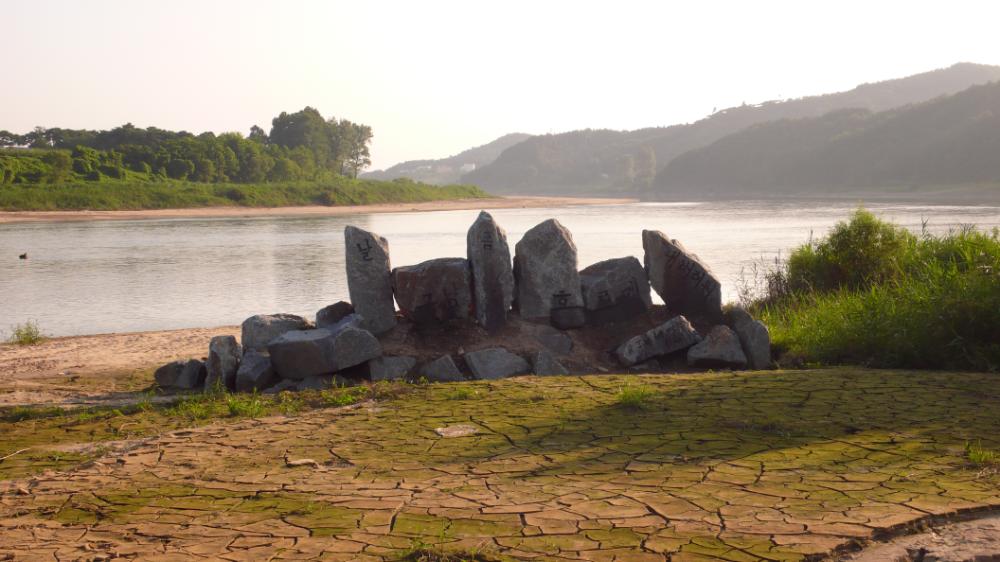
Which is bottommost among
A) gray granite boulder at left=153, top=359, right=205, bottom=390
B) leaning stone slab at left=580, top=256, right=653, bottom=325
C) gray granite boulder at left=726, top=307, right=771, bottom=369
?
gray granite boulder at left=153, top=359, right=205, bottom=390

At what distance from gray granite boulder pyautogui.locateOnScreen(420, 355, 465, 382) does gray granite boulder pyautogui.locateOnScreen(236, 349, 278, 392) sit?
1.46 metres

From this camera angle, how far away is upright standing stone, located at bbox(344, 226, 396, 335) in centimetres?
961

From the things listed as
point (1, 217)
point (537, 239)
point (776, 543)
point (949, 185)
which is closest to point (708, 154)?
point (949, 185)

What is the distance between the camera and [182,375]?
30.2 ft

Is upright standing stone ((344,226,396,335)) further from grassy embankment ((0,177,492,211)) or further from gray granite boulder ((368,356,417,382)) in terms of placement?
grassy embankment ((0,177,492,211))

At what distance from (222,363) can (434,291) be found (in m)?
2.25

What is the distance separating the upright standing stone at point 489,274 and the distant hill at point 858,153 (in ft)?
180

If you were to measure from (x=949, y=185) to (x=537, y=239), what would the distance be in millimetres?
55799

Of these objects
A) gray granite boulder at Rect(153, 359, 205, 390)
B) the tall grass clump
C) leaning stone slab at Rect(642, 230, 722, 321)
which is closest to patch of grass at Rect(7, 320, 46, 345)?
gray granite boulder at Rect(153, 359, 205, 390)

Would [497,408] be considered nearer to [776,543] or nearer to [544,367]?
[544,367]

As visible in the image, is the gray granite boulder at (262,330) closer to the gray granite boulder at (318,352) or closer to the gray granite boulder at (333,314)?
the gray granite boulder at (333,314)

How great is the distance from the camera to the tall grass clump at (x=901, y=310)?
802 centimetres

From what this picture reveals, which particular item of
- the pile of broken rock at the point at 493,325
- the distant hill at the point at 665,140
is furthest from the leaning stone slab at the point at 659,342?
the distant hill at the point at 665,140

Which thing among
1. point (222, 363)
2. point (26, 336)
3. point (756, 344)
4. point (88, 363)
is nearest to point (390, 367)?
point (222, 363)
